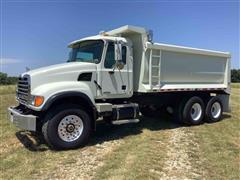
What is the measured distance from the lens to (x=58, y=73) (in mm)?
7535

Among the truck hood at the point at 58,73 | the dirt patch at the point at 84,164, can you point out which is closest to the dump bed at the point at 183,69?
the truck hood at the point at 58,73

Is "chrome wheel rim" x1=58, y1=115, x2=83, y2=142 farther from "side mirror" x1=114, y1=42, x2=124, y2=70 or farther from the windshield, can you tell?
"side mirror" x1=114, y1=42, x2=124, y2=70

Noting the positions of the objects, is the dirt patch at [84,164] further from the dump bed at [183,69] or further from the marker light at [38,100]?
the dump bed at [183,69]

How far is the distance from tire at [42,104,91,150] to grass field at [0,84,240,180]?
0.24m

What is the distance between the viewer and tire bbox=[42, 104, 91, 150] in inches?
278

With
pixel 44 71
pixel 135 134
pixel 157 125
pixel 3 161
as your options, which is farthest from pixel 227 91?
pixel 3 161

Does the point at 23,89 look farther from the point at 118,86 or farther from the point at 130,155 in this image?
the point at 130,155

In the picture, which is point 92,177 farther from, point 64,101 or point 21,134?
point 21,134

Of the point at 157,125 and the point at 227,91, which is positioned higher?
the point at 227,91

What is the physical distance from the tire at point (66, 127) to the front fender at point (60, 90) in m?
0.38

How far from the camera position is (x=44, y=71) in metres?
7.38

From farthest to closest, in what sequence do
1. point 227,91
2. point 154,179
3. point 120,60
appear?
point 227,91
point 120,60
point 154,179

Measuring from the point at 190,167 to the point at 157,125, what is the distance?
161 inches

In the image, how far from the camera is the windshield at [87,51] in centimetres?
825
